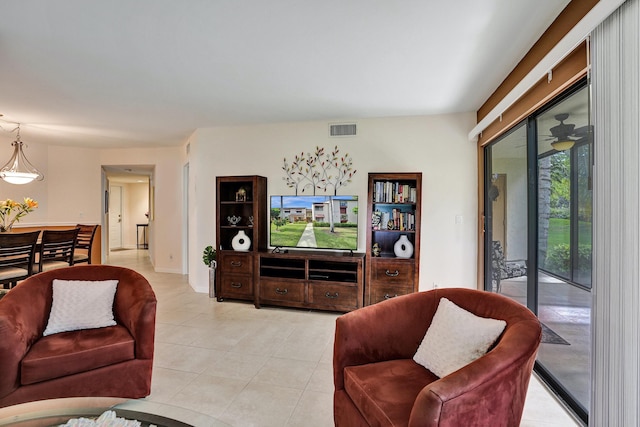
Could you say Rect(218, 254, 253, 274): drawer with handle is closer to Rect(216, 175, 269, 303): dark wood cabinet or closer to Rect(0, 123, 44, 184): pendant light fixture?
Rect(216, 175, 269, 303): dark wood cabinet

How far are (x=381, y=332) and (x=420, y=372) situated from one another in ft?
0.98

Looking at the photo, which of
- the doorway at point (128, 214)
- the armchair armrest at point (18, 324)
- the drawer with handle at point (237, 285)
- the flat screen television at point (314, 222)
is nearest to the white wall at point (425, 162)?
the flat screen television at point (314, 222)

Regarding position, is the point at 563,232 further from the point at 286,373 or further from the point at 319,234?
the point at 319,234

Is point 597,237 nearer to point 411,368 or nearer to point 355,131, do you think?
point 411,368

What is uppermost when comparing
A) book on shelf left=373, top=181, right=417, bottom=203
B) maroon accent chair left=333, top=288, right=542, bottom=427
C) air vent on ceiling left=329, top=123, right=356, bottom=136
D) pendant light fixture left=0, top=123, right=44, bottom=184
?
air vent on ceiling left=329, top=123, right=356, bottom=136

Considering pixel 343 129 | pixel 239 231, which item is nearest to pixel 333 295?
pixel 239 231

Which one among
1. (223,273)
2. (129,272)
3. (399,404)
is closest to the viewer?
(399,404)

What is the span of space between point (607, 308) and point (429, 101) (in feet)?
8.89

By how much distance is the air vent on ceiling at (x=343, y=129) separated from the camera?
4227 mm

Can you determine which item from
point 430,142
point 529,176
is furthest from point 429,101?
point 529,176

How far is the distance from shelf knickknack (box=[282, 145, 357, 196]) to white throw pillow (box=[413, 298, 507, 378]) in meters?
2.71

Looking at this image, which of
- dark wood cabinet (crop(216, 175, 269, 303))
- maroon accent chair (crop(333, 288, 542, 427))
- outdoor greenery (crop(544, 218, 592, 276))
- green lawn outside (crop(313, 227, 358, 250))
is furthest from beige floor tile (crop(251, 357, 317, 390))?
outdoor greenery (crop(544, 218, 592, 276))

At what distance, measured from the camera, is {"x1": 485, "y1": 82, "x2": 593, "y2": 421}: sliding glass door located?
1944 millimetres

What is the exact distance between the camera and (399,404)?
1362 millimetres
